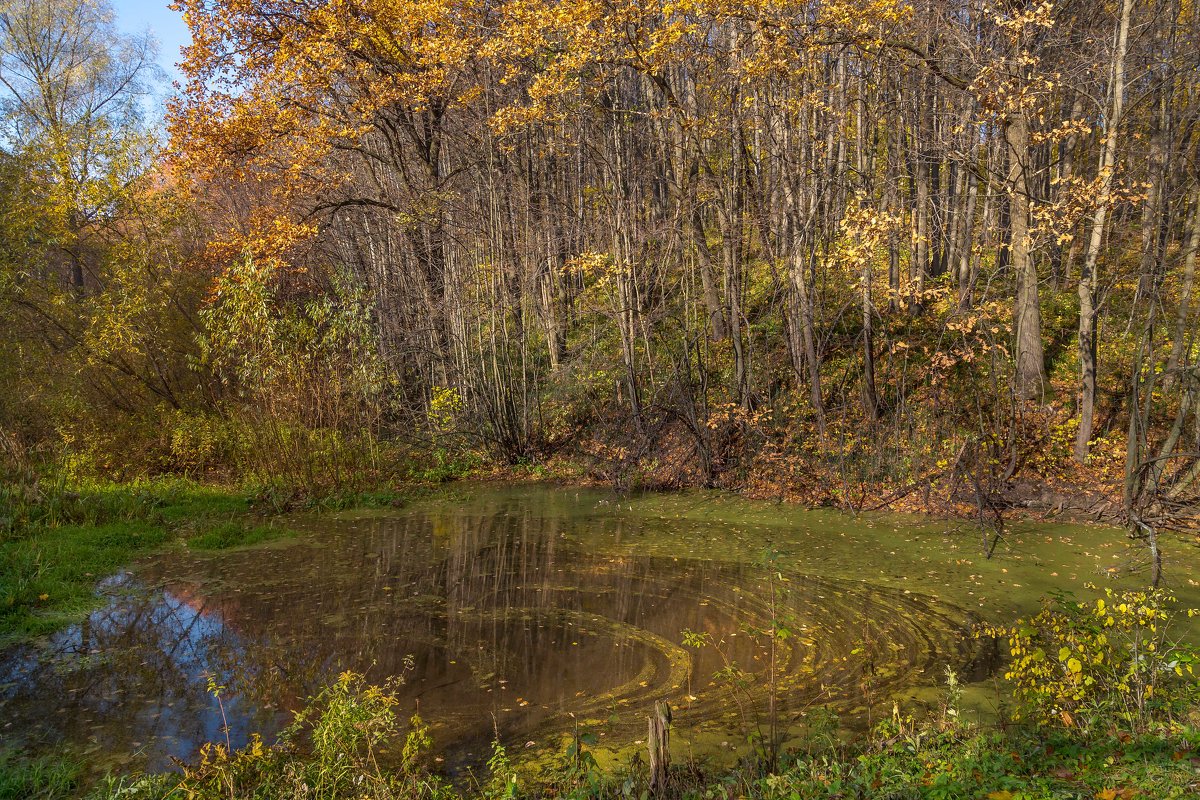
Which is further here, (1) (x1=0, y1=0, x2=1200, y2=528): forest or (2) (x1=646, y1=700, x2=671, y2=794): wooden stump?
(1) (x1=0, y1=0, x2=1200, y2=528): forest

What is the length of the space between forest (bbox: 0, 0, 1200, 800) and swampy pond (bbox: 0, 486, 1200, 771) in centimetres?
114

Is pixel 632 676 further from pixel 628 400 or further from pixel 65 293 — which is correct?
pixel 65 293

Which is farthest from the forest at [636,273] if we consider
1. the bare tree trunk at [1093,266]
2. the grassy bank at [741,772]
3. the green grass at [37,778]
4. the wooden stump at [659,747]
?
the wooden stump at [659,747]

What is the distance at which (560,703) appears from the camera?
5.19 m

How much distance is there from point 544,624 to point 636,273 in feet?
26.7

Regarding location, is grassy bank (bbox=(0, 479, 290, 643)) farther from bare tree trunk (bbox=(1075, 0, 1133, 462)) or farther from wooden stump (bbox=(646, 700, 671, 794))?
bare tree trunk (bbox=(1075, 0, 1133, 462))

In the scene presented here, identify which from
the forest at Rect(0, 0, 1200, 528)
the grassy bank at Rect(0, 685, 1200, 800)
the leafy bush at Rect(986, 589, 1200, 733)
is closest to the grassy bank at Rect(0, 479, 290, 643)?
the forest at Rect(0, 0, 1200, 528)

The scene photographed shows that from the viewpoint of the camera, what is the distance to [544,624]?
6.71m

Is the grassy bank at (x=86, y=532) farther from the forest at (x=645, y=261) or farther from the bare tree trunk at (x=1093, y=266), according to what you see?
the bare tree trunk at (x=1093, y=266)

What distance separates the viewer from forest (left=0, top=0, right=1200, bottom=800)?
9.73 m

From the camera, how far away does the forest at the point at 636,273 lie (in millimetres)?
9734

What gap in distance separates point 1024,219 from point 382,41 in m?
10.9

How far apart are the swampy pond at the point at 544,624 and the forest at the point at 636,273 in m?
1.14

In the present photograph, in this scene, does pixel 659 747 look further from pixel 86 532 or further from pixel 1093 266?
pixel 1093 266
